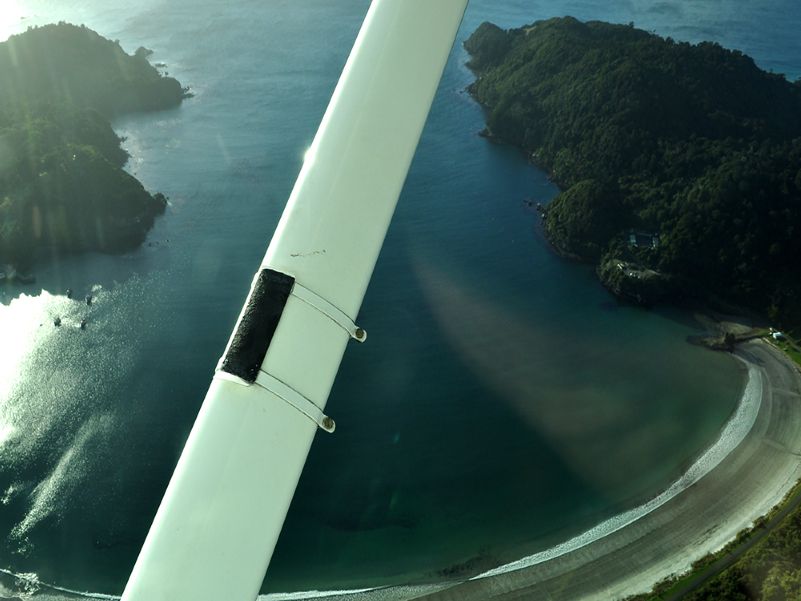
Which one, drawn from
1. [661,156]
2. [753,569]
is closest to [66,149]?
[661,156]

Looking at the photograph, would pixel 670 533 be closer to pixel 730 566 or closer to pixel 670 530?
pixel 670 530

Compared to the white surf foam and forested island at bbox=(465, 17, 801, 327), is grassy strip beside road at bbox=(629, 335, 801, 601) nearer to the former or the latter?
the white surf foam

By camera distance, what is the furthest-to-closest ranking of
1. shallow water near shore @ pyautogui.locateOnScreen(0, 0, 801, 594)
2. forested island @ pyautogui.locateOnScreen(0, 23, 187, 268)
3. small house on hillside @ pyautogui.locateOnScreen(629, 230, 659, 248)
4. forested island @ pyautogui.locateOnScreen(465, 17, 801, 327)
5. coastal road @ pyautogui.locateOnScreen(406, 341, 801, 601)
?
forested island @ pyautogui.locateOnScreen(0, 23, 187, 268), small house on hillside @ pyautogui.locateOnScreen(629, 230, 659, 248), forested island @ pyautogui.locateOnScreen(465, 17, 801, 327), shallow water near shore @ pyautogui.locateOnScreen(0, 0, 801, 594), coastal road @ pyautogui.locateOnScreen(406, 341, 801, 601)

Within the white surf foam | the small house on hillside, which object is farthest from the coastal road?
the small house on hillside

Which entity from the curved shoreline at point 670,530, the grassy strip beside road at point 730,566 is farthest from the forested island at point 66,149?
the grassy strip beside road at point 730,566

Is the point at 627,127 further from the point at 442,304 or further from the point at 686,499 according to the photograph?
the point at 686,499

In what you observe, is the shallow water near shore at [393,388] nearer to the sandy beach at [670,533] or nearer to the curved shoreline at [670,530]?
the curved shoreline at [670,530]
